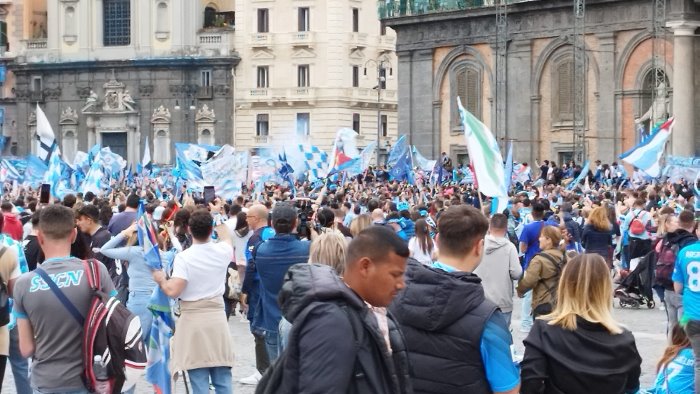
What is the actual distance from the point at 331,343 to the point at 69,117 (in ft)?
249

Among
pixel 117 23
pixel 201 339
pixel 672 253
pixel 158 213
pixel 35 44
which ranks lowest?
pixel 201 339

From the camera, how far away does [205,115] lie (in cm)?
7631

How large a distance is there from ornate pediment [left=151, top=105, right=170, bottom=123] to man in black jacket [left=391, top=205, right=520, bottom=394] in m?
71.4

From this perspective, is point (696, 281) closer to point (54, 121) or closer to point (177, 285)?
point (177, 285)

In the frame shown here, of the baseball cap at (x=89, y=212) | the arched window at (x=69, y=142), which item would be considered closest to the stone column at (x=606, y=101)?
the baseball cap at (x=89, y=212)

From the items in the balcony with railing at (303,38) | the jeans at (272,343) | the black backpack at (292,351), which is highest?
the balcony with railing at (303,38)

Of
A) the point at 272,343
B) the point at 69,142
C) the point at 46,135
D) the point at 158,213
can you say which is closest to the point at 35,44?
the point at 69,142

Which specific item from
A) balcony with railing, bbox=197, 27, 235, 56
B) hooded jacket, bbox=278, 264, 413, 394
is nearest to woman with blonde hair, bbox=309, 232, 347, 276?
hooded jacket, bbox=278, 264, 413, 394

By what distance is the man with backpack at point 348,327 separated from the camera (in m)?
5.50

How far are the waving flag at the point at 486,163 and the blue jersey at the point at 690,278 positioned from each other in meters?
6.14

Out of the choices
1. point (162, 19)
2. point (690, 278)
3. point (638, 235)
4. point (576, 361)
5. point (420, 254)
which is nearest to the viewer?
point (576, 361)

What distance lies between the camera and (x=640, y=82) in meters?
44.5

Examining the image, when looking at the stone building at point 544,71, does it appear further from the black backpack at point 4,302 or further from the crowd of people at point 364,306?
the black backpack at point 4,302

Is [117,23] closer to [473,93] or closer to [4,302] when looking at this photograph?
[473,93]
